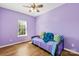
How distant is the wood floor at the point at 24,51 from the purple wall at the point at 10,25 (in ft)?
0.35

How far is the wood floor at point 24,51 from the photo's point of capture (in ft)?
4.46

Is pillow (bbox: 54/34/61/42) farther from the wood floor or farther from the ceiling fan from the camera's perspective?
the ceiling fan

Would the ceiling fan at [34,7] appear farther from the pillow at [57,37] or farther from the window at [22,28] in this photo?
the pillow at [57,37]

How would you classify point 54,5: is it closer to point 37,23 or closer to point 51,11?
point 51,11

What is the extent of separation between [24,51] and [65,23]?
2.77 ft

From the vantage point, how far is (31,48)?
153cm

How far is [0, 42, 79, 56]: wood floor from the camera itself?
136 centimetres

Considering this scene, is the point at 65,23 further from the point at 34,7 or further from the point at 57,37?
the point at 34,7

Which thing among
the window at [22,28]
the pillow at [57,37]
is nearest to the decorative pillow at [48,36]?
the pillow at [57,37]

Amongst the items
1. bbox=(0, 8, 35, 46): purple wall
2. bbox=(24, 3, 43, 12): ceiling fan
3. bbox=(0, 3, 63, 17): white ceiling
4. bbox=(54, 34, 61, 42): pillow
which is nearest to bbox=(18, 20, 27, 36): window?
bbox=(0, 8, 35, 46): purple wall

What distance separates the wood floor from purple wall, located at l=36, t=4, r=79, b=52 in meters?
0.24

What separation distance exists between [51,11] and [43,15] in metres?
0.16

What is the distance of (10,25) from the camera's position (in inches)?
59.2

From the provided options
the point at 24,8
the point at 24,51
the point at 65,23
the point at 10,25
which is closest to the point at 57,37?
the point at 65,23
